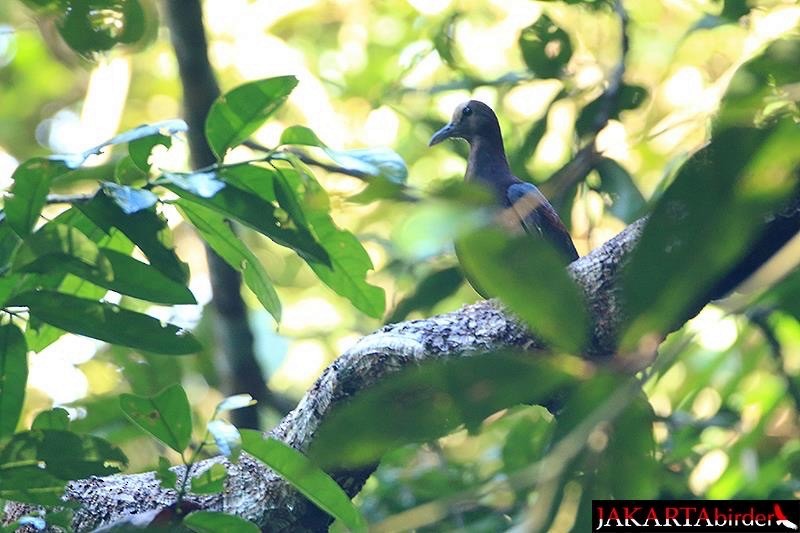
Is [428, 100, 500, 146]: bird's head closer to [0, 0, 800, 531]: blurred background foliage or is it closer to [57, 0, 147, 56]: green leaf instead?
[0, 0, 800, 531]: blurred background foliage

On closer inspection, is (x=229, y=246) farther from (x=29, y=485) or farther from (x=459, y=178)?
(x=459, y=178)

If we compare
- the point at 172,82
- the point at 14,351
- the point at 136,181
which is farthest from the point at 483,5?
the point at 14,351

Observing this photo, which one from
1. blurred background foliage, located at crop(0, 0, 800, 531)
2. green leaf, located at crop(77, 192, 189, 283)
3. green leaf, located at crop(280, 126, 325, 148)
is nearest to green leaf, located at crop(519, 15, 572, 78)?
blurred background foliage, located at crop(0, 0, 800, 531)

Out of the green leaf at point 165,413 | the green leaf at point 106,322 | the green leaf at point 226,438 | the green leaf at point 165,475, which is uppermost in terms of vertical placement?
the green leaf at point 106,322

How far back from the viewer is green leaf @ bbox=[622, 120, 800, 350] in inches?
35.6

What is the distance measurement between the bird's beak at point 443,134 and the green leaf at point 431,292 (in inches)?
42.8

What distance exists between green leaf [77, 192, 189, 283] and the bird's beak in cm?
259

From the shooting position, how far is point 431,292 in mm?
3354

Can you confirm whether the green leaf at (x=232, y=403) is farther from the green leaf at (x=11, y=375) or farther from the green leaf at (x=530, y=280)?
the green leaf at (x=530, y=280)

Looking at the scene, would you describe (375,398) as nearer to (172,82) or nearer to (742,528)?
(742,528)

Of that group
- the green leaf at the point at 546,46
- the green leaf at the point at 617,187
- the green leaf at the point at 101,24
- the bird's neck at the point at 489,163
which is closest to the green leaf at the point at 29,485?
the green leaf at the point at 101,24

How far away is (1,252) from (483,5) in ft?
15.6

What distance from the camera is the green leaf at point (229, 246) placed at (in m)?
2.06

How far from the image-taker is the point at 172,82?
6.89 m
